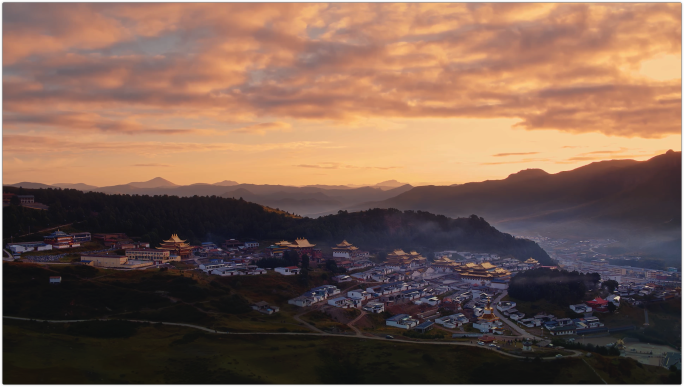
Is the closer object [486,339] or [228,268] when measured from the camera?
[486,339]

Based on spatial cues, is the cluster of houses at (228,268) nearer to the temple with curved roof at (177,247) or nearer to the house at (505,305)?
the temple with curved roof at (177,247)

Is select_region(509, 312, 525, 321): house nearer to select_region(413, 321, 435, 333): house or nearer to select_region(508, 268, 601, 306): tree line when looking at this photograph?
select_region(508, 268, 601, 306): tree line

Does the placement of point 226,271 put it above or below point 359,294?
above

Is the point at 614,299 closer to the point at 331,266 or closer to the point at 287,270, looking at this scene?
the point at 331,266

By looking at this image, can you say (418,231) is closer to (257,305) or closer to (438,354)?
(257,305)

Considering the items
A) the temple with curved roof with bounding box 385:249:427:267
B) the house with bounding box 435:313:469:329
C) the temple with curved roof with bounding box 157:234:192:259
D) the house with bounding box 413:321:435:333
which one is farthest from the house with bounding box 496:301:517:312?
the temple with curved roof with bounding box 157:234:192:259

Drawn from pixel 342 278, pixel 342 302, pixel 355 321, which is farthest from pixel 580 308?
pixel 342 278
